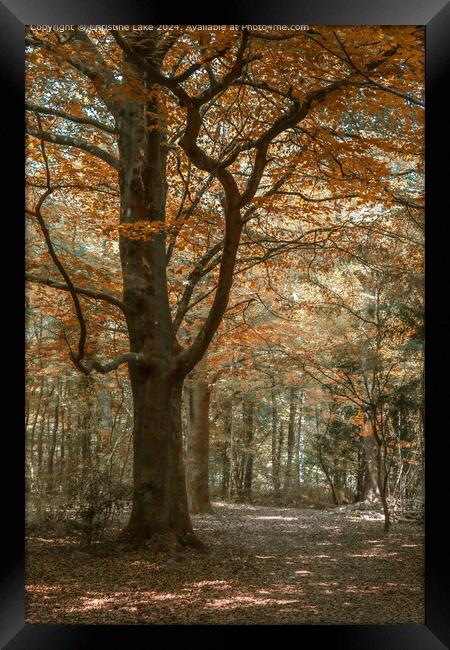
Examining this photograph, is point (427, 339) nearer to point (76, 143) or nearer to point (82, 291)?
point (82, 291)

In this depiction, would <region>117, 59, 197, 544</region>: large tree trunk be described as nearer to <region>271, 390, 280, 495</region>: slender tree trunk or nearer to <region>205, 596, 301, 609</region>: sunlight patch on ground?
<region>205, 596, 301, 609</region>: sunlight patch on ground

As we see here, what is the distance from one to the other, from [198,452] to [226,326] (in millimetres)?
805

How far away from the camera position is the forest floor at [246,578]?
3.03 metres

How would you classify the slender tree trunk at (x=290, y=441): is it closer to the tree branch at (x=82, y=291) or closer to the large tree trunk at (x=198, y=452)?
the large tree trunk at (x=198, y=452)

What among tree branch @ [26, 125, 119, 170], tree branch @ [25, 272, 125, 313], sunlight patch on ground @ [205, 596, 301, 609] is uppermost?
tree branch @ [26, 125, 119, 170]

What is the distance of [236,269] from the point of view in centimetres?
369

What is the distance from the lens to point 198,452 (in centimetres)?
342

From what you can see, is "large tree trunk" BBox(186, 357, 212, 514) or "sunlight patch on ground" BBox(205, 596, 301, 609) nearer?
"sunlight patch on ground" BBox(205, 596, 301, 609)

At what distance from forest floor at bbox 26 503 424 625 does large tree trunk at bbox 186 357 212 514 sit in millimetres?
109

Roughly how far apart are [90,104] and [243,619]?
3130 mm

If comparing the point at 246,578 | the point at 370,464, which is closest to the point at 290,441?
the point at 370,464

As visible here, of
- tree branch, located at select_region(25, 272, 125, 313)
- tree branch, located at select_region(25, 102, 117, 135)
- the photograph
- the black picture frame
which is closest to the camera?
the black picture frame

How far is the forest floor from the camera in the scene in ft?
9.94

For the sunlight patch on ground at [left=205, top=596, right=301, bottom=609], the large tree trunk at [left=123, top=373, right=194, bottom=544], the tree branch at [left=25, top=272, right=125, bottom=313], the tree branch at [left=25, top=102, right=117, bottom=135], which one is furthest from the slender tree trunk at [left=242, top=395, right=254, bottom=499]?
the tree branch at [left=25, top=102, right=117, bottom=135]
